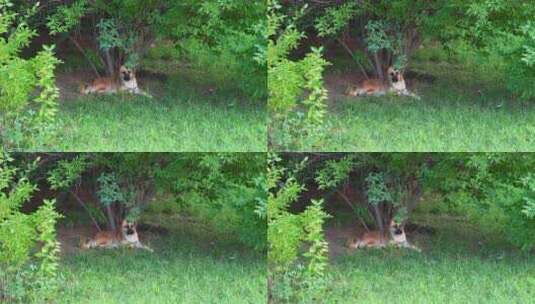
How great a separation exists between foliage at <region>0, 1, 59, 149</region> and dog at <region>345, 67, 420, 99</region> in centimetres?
176

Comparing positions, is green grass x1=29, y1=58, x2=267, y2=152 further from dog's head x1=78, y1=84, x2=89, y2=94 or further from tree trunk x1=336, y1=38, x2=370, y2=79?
tree trunk x1=336, y1=38, x2=370, y2=79

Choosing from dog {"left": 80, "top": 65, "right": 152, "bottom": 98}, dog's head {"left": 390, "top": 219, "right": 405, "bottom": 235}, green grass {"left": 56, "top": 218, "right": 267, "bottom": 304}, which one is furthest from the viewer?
dog's head {"left": 390, "top": 219, "right": 405, "bottom": 235}

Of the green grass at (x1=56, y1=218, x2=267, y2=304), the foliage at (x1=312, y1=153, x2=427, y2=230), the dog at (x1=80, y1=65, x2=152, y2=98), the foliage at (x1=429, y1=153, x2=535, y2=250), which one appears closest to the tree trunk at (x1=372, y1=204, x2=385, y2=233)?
the foliage at (x1=312, y1=153, x2=427, y2=230)

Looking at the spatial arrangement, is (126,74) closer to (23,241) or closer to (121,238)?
(121,238)

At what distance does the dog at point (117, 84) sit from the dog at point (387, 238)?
151 cm

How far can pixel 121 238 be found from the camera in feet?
29.5

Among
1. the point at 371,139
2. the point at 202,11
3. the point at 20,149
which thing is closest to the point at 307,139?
the point at 371,139

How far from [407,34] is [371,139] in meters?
0.69

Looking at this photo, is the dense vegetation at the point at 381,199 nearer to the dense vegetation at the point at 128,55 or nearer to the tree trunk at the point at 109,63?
the dense vegetation at the point at 128,55

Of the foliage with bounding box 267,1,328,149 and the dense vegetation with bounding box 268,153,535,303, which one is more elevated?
the foliage with bounding box 267,1,328,149

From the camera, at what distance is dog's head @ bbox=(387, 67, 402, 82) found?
29.3 ft

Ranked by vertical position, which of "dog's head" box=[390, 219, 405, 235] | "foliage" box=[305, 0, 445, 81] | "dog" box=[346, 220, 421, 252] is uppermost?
"foliage" box=[305, 0, 445, 81]

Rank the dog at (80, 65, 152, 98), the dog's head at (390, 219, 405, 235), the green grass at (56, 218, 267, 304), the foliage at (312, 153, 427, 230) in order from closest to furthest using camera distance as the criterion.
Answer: the green grass at (56, 218, 267, 304) → the foliage at (312, 153, 427, 230) → the dog at (80, 65, 152, 98) → the dog's head at (390, 219, 405, 235)

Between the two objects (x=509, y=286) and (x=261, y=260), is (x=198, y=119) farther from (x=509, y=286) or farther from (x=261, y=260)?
(x=509, y=286)
